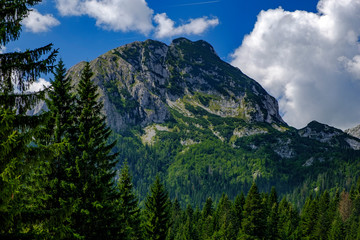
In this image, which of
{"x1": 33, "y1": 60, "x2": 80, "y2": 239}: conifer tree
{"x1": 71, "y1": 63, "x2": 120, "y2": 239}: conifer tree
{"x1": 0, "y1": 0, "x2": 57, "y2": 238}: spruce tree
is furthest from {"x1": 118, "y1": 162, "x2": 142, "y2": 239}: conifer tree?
{"x1": 0, "y1": 0, "x2": 57, "y2": 238}: spruce tree

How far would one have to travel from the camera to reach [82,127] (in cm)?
1983

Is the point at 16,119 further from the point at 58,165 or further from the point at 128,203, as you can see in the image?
the point at 128,203

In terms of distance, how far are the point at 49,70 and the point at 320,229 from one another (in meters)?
69.6

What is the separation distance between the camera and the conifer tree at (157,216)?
113 ft

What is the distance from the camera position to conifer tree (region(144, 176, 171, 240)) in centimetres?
3459

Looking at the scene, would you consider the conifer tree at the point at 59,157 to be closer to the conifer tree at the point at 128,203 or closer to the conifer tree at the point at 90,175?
the conifer tree at the point at 90,175

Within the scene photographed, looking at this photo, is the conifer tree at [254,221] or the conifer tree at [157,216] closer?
the conifer tree at [157,216]

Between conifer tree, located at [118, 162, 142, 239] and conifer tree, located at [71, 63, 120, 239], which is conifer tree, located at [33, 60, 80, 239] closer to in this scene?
conifer tree, located at [71, 63, 120, 239]

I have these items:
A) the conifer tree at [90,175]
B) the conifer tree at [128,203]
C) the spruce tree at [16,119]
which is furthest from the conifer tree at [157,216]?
the spruce tree at [16,119]

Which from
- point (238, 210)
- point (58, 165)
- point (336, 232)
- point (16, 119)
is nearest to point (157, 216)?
point (58, 165)

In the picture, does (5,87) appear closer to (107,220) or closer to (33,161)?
(33,161)

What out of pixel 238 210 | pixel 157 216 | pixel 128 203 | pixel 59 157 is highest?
pixel 238 210

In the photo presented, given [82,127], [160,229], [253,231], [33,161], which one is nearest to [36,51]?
[33,161]

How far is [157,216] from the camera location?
35.2m
